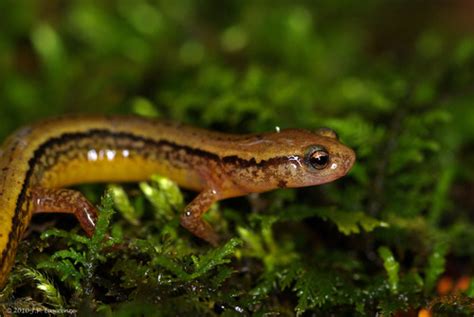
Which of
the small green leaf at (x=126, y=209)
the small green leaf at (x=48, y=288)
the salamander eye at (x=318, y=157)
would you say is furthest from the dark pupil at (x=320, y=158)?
the small green leaf at (x=48, y=288)

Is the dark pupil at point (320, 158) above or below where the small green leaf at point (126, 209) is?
above

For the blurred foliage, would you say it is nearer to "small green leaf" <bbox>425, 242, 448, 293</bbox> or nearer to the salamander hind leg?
"small green leaf" <bbox>425, 242, 448, 293</bbox>

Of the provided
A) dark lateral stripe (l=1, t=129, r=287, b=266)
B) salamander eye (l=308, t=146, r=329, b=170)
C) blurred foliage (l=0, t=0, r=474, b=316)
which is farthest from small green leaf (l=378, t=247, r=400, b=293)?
dark lateral stripe (l=1, t=129, r=287, b=266)

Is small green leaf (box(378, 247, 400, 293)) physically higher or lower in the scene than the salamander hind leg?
lower

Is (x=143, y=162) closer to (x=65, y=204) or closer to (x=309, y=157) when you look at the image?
(x=65, y=204)

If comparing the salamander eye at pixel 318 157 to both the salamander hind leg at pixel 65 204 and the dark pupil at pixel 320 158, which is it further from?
the salamander hind leg at pixel 65 204

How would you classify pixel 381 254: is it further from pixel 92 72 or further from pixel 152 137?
pixel 92 72
